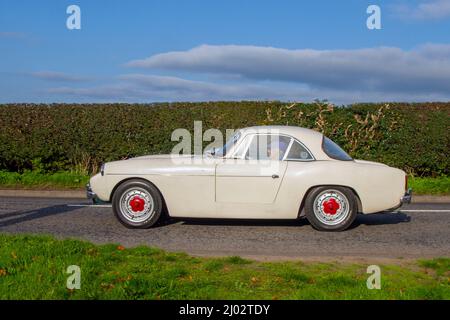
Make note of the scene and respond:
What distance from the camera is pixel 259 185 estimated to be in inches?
333

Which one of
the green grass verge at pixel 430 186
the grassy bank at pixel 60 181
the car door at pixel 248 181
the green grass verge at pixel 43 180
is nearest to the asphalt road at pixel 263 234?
the car door at pixel 248 181

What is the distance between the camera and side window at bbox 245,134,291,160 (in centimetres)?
868

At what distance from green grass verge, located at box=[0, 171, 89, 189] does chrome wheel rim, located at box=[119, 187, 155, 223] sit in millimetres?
6367

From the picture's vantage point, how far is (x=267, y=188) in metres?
8.46

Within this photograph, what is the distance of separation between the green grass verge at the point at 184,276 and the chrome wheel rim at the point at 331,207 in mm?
2204

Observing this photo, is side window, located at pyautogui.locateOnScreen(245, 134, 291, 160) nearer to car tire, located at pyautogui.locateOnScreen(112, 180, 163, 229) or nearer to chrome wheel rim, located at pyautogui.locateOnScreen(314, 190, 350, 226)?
chrome wheel rim, located at pyautogui.locateOnScreen(314, 190, 350, 226)

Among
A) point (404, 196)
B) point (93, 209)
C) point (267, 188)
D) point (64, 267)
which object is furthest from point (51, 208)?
point (404, 196)

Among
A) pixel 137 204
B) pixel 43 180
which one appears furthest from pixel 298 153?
pixel 43 180

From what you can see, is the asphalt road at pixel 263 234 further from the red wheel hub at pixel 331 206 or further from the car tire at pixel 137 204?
the red wheel hub at pixel 331 206

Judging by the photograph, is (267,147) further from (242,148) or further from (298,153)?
(298,153)

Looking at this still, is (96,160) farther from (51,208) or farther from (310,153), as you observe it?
(310,153)

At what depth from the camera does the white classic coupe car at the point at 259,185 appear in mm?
8484

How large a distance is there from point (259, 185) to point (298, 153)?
809 mm

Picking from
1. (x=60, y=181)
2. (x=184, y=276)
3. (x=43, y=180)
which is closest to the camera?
(x=184, y=276)
